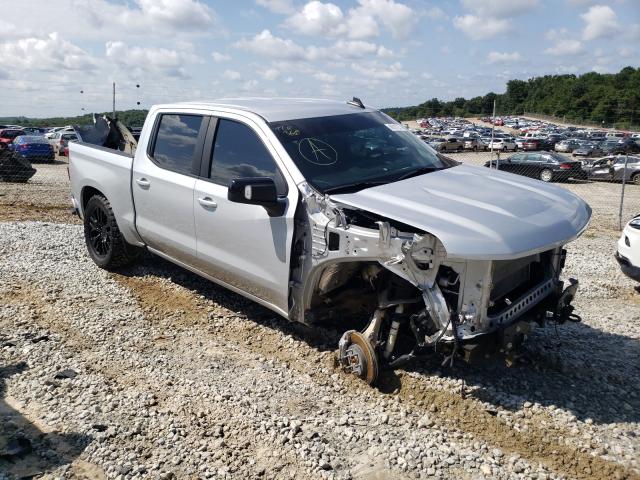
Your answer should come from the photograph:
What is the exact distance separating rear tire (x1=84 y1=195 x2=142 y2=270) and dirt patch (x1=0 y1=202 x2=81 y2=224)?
3.47m

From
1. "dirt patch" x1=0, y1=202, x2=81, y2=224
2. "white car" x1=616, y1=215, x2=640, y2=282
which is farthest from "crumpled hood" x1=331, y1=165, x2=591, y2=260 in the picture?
"dirt patch" x1=0, y1=202, x2=81, y2=224

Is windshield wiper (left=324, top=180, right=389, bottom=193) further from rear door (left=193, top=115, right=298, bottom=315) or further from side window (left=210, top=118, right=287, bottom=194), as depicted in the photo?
side window (left=210, top=118, right=287, bottom=194)

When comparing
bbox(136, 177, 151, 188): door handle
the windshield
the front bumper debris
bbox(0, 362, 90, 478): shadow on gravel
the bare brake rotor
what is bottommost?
bbox(0, 362, 90, 478): shadow on gravel

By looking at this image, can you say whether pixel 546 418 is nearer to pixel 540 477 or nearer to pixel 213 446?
pixel 540 477

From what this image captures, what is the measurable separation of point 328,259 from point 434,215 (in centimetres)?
81

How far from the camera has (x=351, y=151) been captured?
4520 mm

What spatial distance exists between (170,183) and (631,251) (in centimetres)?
491

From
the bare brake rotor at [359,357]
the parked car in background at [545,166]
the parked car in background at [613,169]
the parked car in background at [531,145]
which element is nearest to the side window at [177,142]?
the bare brake rotor at [359,357]

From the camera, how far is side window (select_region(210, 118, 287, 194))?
4363 mm

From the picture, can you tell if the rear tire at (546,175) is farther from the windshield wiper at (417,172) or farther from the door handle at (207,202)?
the door handle at (207,202)

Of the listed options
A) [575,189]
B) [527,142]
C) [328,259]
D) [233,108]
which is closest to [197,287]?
[233,108]

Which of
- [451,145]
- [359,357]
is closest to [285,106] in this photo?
[359,357]

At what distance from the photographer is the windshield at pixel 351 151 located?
422cm

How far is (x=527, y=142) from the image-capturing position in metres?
41.5
